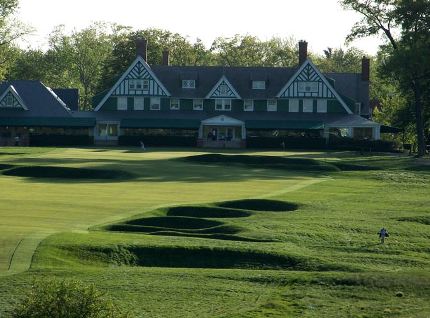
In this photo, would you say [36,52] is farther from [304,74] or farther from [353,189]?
[353,189]

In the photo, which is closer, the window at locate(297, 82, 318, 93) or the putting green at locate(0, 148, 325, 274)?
the putting green at locate(0, 148, 325, 274)

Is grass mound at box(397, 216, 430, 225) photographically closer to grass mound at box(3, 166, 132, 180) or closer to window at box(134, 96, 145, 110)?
grass mound at box(3, 166, 132, 180)

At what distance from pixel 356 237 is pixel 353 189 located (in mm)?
19014

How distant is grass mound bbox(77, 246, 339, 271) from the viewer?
28.4 meters

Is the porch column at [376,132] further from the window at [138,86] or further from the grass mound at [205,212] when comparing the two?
the grass mound at [205,212]

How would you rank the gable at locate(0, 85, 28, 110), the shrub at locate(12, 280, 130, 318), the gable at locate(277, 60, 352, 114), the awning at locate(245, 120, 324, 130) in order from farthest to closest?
1. the gable at locate(277, 60, 352, 114)
2. the gable at locate(0, 85, 28, 110)
3. the awning at locate(245, 120, 324, 130)
4. the shrub at locate(12, 280, 130, 318)

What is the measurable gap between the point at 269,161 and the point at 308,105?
29919mm

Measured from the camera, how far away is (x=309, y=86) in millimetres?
98375

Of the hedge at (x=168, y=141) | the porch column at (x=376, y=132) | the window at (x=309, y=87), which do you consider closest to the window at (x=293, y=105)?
the window at (x=309, y=87)

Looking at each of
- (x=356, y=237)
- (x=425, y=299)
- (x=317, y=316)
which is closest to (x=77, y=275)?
(x=317, y=316)

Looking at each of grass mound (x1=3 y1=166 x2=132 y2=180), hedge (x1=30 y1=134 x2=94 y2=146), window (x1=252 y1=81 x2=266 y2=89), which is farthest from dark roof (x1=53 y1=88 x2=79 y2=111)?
grass mound (x1=3 y1=166 x2=132 y2=180)

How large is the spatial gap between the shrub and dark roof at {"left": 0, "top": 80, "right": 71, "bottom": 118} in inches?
3100

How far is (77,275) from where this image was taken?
24.8m

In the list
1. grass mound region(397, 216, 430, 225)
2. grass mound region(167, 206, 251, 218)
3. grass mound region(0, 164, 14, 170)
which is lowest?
grass mound region(397, 216, 430, 225)
